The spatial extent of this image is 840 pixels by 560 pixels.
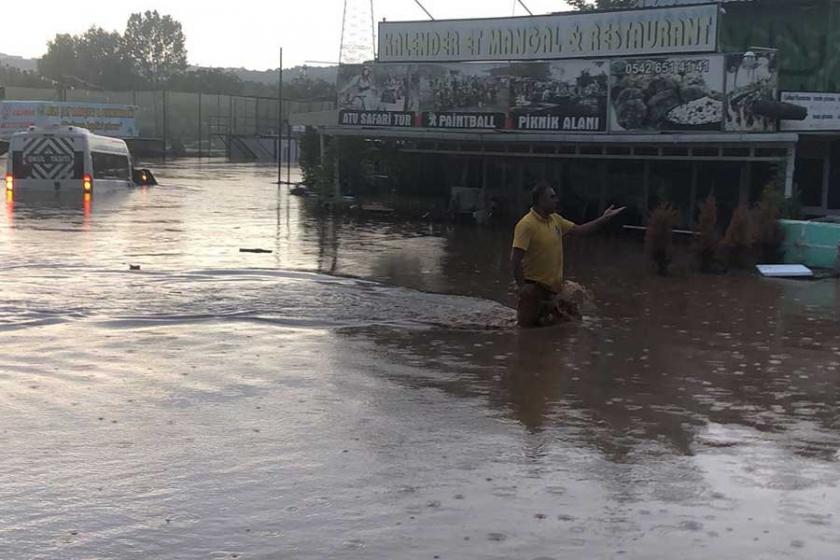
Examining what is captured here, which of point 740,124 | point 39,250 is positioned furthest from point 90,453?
point 740,124

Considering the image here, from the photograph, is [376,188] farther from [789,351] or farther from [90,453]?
[90,453]

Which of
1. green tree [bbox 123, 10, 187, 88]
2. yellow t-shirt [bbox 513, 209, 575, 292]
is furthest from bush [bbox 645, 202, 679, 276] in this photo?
green tree [bbox 123, 10, 187, 88]

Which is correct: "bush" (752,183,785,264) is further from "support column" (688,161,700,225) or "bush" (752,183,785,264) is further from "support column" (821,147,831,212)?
"support column" (821,147,831,212)

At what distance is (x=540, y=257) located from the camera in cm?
1044

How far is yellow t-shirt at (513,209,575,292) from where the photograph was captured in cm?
1021

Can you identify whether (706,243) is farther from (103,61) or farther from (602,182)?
(103,61)

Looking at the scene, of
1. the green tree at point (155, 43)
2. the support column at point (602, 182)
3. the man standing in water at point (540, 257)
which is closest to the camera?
the man standing in water at point (540, 257)

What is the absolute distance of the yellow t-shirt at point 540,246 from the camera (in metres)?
10.2

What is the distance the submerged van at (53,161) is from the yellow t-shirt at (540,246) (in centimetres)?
2197

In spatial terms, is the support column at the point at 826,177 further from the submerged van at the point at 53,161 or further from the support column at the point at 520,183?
the submerged van at the point at 53,161

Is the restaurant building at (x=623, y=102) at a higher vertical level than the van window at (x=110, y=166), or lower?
higher

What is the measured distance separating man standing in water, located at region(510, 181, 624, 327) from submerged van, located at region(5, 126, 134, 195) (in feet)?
71.5

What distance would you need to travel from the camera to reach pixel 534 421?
7.07m

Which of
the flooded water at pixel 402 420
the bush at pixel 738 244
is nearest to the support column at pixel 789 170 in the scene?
the bush at pixel 738 244
